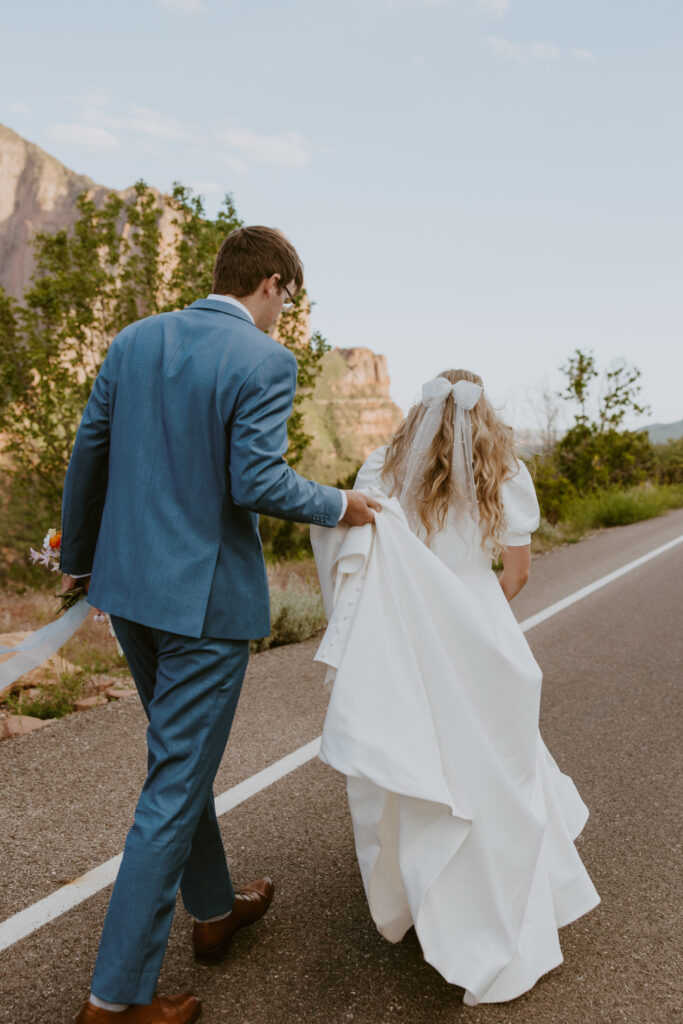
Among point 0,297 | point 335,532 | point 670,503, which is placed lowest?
point 670,503

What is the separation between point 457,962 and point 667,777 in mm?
2281

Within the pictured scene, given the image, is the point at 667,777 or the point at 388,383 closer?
the point at 667,777

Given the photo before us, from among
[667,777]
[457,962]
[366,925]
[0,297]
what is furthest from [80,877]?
[0,297]

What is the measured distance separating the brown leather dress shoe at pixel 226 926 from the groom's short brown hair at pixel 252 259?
2.03m

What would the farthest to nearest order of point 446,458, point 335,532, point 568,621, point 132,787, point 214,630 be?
point 568,621 < point 132,787 < point 446,458 < point 335,532 < point 214,630

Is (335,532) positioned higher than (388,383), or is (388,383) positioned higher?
(388,383)

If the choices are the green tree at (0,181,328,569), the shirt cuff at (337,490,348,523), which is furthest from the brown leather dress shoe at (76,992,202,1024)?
the green tree at (0,181,328,569)

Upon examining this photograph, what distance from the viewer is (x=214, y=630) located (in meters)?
2.44

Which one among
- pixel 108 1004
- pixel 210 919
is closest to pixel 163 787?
pixel 108 1004

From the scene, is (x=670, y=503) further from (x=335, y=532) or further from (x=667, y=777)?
(x=335, y=532)

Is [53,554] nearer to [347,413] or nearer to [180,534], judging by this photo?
[180,534]

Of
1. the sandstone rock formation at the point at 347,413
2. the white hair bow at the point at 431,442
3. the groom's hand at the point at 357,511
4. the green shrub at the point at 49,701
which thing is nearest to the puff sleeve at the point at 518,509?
the white hair bow at the point at 431,442

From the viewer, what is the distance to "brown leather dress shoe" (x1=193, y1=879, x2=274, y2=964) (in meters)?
2.77

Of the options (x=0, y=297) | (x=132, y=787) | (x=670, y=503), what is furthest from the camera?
(x=670, y=503)
